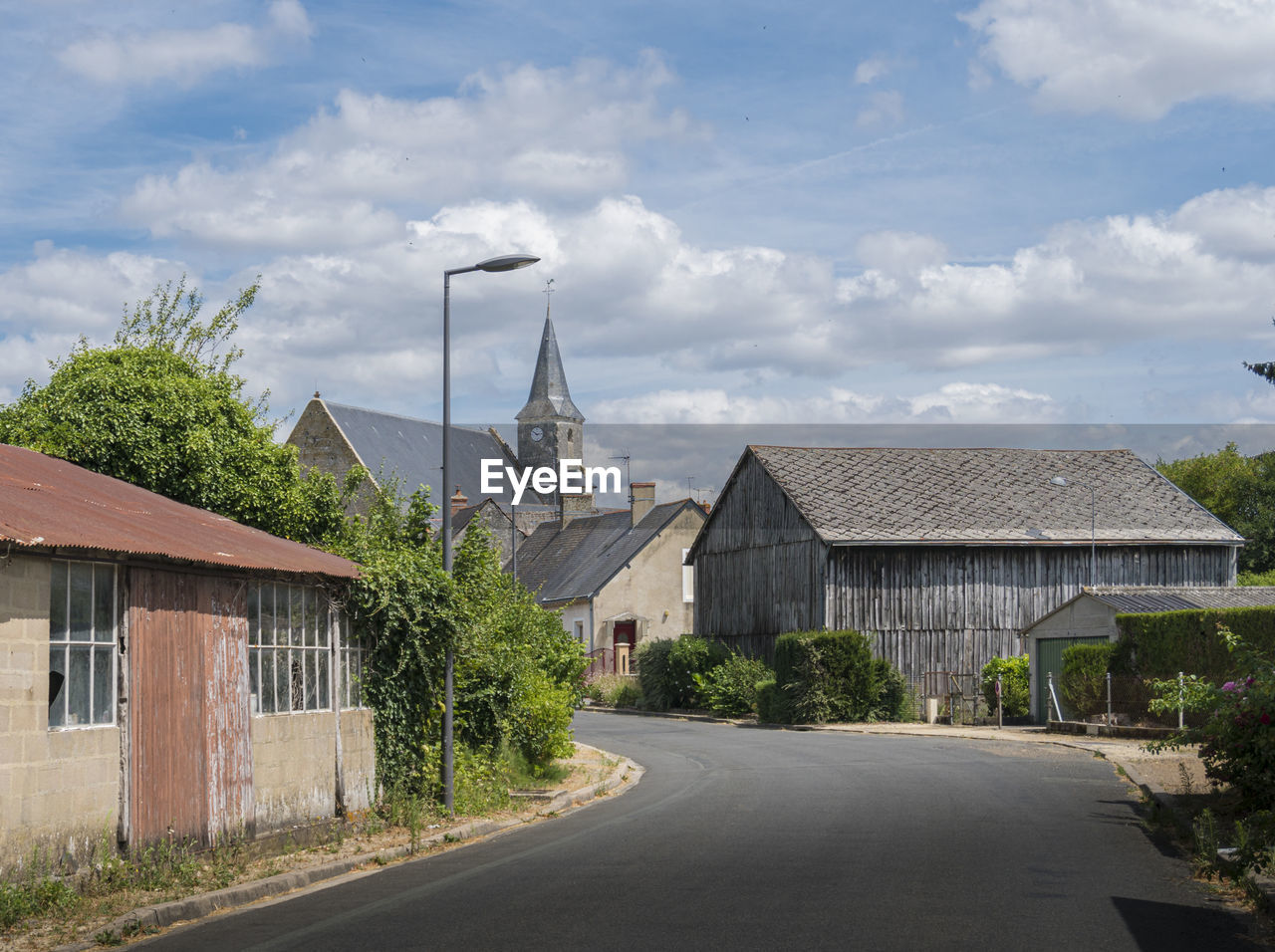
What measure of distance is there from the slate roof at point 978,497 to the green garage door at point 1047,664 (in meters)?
5.52

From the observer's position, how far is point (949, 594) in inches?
1599

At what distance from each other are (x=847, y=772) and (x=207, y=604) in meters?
12.2

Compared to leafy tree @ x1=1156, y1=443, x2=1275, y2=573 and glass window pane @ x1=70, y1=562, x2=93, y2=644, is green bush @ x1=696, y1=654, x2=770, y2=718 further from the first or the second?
leafy tree @ x1=1156, y1=443, x2=1275, y2=573

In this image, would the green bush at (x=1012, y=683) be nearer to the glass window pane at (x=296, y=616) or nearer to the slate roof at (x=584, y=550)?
the slate roof at (x=584, y=550)

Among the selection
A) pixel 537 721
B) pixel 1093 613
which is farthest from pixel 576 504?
pixel 537 721

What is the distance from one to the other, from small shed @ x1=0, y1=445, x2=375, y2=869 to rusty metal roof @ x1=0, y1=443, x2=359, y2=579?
3cm

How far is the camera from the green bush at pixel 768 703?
38.1 metres

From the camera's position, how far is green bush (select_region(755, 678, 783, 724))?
125 feet

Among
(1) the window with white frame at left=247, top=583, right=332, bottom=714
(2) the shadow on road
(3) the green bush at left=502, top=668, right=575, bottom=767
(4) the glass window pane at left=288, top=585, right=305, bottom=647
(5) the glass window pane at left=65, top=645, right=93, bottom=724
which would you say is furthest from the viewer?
(3) the green bush at left=502, top=668, right=575, bottom=767

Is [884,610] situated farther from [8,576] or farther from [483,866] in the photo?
[8,576]

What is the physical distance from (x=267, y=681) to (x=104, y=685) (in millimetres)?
2534

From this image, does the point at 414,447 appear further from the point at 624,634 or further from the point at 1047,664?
the point at 1047,664

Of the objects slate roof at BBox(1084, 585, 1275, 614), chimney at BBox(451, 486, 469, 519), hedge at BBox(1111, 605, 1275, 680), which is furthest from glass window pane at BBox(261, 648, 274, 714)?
chimney at BBox(451, 486, 469, 519)

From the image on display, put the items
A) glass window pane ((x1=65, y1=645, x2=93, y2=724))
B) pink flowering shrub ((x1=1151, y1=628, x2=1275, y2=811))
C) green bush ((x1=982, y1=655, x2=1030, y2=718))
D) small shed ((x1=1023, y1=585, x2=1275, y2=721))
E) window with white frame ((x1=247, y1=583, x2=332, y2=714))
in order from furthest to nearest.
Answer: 1. green bush ((x1=982, y1=655, x2=1030, y2=718))
2. small shed ((x1=1023, y1=585, x2=1275, y2=721))
3. window with white frame ((x1=247, y1=583, x2=332, y2=714))
4. pink flowering shrub ((x1=1151, y1=628, x2=1275, y2=811))
5. glass window pane ((x1=65, y1=645, x2=93, y2=724))
